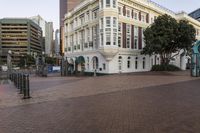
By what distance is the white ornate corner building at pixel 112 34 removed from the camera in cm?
3372


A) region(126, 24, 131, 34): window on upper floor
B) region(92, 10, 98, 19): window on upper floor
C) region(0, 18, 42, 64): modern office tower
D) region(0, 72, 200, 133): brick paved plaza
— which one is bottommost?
region(0, 72, 200, 133): brick paved plaza

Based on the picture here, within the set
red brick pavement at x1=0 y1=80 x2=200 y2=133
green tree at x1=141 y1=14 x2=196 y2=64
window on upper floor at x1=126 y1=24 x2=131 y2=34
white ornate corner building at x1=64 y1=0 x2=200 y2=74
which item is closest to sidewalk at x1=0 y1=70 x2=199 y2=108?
red brick pavement at x1=0 y1=80 x2=200 y2=133

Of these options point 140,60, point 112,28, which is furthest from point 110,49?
point 140,60

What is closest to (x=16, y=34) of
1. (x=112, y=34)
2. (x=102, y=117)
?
(x=112, y=34)

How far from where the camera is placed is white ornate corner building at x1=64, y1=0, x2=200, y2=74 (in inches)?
1328

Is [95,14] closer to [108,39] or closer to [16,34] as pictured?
[108,39]

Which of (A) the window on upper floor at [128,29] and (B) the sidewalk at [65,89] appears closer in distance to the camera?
(B) the sidewalk at [65,89]

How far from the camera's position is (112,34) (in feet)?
111

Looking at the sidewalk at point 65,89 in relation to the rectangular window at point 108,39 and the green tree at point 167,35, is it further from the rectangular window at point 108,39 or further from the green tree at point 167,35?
the green tree at point 167,35

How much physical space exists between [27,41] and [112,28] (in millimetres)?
104641

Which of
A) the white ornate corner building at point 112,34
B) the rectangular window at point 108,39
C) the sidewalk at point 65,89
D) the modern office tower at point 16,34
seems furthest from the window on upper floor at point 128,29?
the modern office tower at point 16,34

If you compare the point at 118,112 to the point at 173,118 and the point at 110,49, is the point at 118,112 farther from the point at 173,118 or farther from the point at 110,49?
the point at 110,49

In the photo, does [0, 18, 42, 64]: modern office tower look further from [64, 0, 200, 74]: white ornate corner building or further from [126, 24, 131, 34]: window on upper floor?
[126, 24, 131, 34]: window on upper floor

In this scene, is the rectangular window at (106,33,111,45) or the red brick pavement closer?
the red brick pavement
